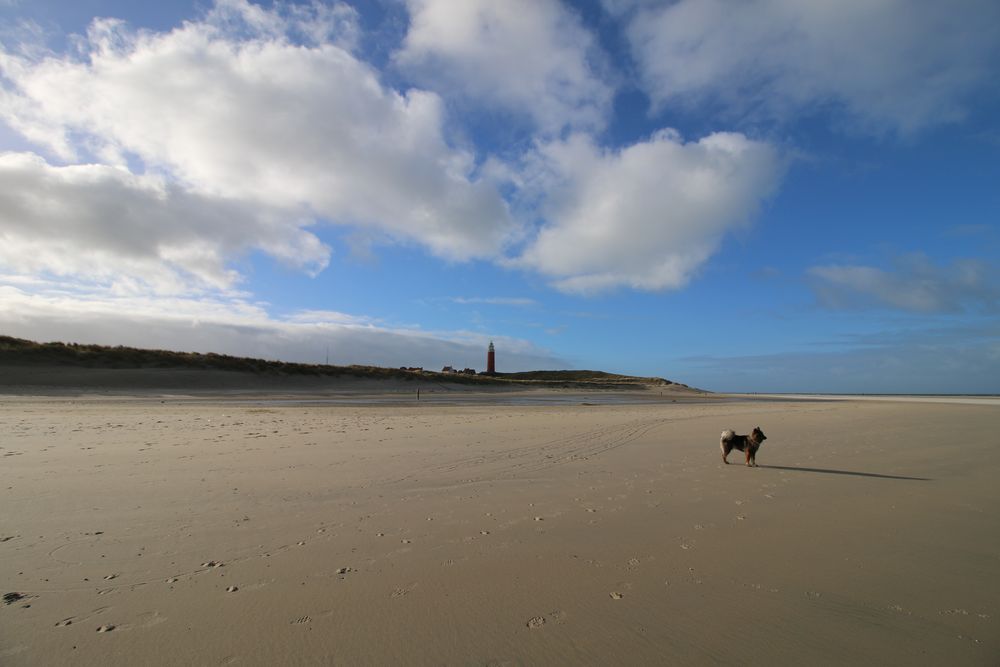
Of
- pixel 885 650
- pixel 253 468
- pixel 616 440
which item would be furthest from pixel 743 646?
pixel 616 440

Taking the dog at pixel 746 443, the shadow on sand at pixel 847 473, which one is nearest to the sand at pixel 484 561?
the shadow on sand at pixel 847 473

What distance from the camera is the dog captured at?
29.1ft

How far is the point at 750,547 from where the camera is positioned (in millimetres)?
4707

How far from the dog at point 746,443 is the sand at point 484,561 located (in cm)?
47

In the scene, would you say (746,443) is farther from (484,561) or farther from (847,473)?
(484,561)

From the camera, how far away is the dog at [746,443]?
350 inches

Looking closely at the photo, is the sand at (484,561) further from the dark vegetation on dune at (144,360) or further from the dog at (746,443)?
the dark vegetation on dune at (144,360)

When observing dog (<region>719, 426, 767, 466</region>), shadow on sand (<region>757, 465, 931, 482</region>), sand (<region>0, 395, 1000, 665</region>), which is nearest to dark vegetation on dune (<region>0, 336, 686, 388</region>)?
sand (<region>0, 395, 1000, 665</region>)

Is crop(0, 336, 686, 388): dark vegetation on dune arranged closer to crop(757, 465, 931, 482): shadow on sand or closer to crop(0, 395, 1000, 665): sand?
crop(0, 395, 1000, 665): sand

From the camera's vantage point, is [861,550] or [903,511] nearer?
[861,550]

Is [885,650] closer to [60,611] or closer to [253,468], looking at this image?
[60,611]

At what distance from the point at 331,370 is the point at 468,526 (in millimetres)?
45339

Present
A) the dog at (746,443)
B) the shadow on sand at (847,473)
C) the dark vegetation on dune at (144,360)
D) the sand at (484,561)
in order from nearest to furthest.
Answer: the sand at (484,561) → the shadow on sand at (847,473) → the dog at (746,443) → the dark vegetation on dune at (144,360)

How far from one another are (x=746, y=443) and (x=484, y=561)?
273 inches
